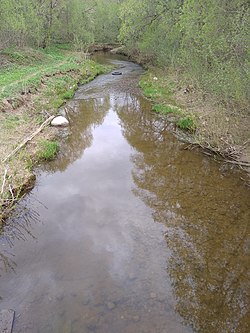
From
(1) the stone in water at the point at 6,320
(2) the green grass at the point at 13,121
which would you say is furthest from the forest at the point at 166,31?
(1) the stone in water at the point at 6,320

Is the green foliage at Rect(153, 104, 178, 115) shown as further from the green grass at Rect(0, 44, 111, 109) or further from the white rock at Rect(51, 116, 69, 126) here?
the green grass at Rect(0, 44, 111, 109)

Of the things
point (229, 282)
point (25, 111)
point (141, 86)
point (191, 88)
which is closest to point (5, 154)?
point (25, 111)

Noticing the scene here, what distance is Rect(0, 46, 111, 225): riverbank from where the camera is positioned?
11.3 meters

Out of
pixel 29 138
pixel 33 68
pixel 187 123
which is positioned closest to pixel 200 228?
pixel 187 123

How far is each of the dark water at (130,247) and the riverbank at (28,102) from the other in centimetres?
75

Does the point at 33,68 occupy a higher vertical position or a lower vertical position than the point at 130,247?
higher

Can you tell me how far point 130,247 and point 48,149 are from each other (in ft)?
22.5

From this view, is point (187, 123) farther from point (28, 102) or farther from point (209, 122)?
point (28, 102)

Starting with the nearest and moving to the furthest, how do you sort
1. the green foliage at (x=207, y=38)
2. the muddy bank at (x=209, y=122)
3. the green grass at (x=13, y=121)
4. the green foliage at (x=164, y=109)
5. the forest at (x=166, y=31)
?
the green foliage at (x=207, y=38), the forest at (x=166, y=31), the muddy bank at (x=209, y=122), the green grass at (x=13, y=121), the green foliage at (x=164, y=109)

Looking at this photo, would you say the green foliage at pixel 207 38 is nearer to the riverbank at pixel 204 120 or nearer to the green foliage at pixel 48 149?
the riverbank at pixel 204 120

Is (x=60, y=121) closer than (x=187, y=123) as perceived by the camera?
No

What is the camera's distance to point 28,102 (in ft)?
60.8

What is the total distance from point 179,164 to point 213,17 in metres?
7.18

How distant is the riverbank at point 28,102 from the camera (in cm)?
1128
